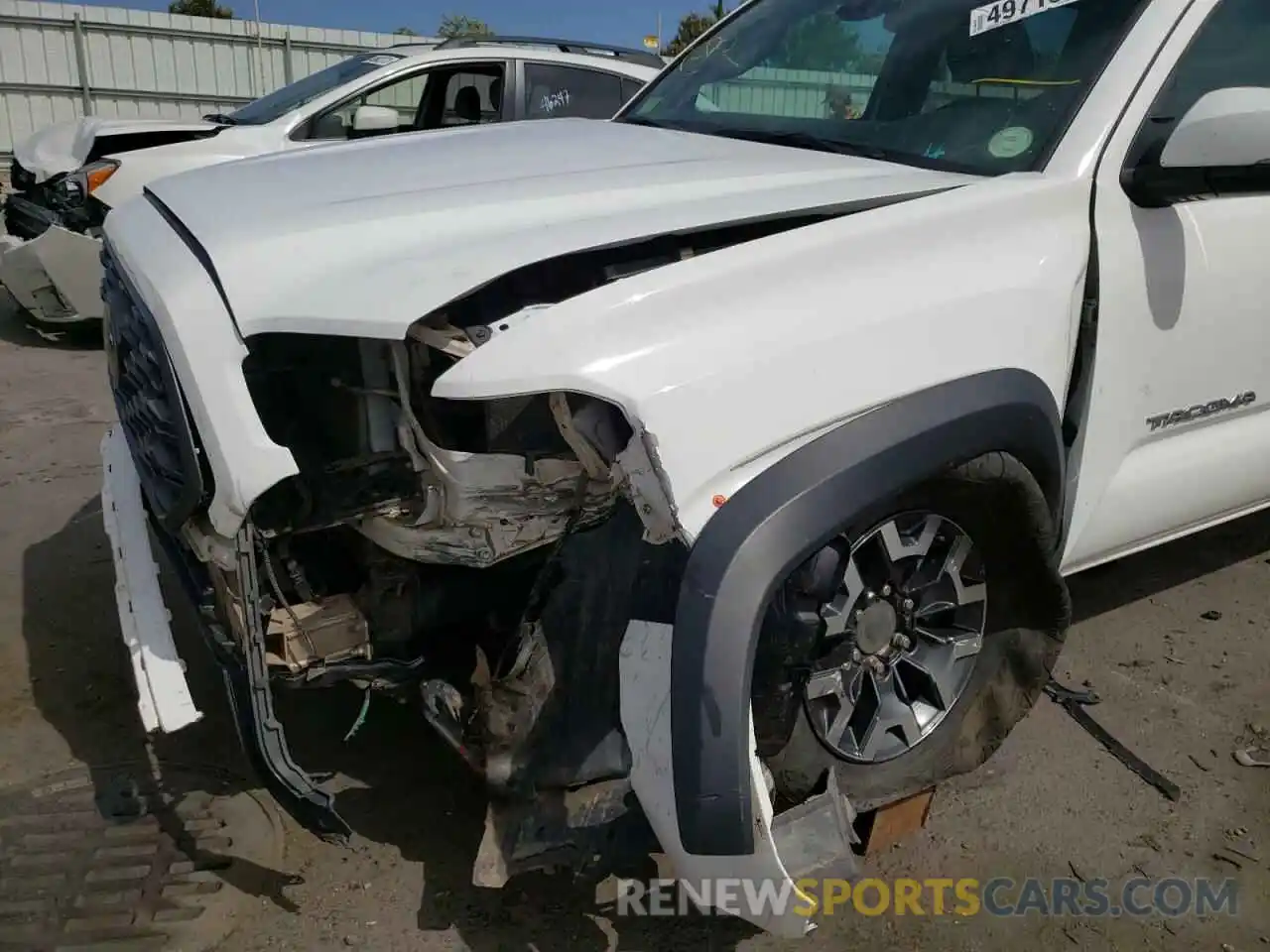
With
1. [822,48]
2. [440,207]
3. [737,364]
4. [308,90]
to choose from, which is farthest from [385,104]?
[737,364]

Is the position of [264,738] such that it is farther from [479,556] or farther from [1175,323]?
[1175,323]

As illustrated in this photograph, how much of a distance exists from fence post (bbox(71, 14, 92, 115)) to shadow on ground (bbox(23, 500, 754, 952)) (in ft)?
46.8

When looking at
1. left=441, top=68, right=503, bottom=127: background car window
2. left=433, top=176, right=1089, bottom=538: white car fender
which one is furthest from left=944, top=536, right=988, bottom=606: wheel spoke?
left=441, top=68, right=503, bottom=127: background car window

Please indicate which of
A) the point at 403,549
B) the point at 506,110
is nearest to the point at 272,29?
the point at 506,110

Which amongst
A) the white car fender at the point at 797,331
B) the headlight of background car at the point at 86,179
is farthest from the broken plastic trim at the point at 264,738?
the headlight of background car at the point at 86,179

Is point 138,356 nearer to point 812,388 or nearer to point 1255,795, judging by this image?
point 812,388

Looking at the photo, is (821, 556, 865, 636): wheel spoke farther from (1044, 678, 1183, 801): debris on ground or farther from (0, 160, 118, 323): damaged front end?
(0, 160, 118, 323): damaged front end

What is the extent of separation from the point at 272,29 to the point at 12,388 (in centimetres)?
1260

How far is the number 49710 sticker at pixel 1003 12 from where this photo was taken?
262 cm

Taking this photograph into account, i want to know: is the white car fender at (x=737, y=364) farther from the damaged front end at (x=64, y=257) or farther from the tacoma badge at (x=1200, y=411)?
the damaged front end at (x=64, y=257)

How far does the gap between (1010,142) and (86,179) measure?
Result: 579 centimetres

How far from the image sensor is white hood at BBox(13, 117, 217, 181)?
6.68 m

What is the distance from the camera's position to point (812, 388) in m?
1.79

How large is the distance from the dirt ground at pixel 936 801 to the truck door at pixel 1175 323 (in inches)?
23.0
